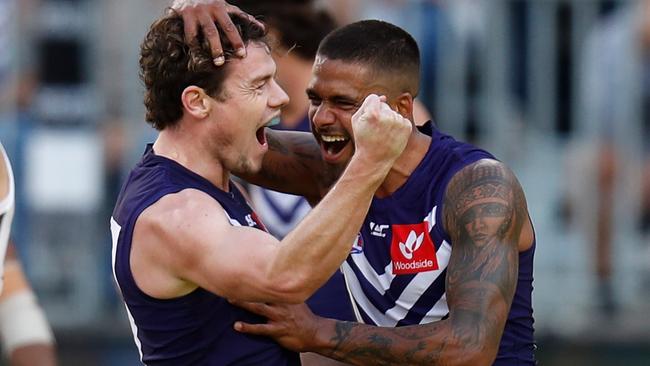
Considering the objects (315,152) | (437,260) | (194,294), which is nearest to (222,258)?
(194,294)

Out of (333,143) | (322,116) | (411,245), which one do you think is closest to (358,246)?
(411,245)

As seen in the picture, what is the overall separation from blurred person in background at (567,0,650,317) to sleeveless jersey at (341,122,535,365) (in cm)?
425

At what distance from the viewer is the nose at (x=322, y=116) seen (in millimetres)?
5926

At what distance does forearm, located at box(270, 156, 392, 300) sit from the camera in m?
5.15

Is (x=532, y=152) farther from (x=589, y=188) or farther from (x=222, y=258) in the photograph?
(x=222, y=258)

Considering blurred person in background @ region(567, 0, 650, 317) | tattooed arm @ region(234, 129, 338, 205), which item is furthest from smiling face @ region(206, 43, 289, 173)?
blurred person in background @ region(567, 0, 650, 317)

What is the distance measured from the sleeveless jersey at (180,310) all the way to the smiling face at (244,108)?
0.16 metres

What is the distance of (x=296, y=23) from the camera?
858cm

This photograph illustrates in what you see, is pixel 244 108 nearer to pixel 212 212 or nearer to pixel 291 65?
pixel 212 212

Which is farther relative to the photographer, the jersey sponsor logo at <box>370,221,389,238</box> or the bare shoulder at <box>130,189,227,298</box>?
the jersey sponsor logo at <box>370,221,389,238</box>

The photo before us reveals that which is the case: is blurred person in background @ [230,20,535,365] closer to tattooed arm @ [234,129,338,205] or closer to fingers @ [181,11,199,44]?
tattooed arm @ [234,129,338,205]

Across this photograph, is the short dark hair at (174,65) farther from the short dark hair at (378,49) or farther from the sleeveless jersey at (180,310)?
the short dark hair at (378,49)

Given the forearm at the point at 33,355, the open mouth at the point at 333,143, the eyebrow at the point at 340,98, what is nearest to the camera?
A: the eyebrow at the point at 340,98

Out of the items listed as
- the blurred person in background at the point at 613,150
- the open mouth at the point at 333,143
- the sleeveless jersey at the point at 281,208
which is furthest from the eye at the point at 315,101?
the blurred person in background at the point at 613,150
